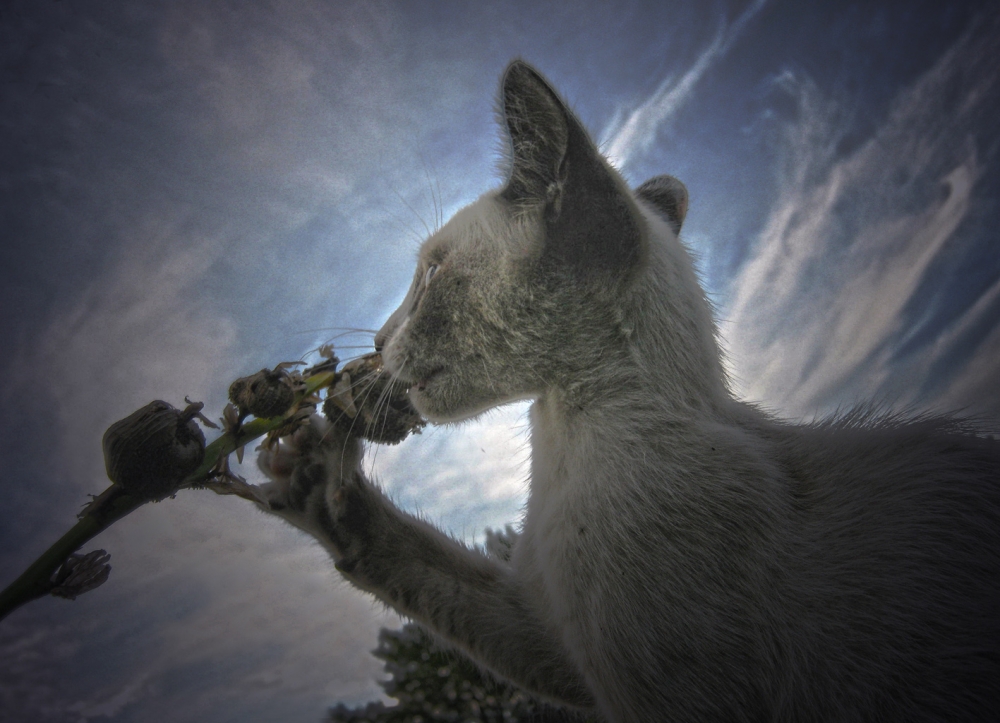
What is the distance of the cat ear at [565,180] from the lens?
780 millimetres

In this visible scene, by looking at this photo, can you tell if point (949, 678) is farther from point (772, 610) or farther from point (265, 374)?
point (265, 374)

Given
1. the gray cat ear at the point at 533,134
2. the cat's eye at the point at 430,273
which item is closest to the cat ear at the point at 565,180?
the gray cat ear at the point at 533,134

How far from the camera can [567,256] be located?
2.81 ft

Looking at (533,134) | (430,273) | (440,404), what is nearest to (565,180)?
(533,134)

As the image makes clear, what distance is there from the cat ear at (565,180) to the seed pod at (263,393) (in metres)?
0.48

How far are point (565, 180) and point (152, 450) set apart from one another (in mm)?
716

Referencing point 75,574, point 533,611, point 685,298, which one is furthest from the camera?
point 533,611

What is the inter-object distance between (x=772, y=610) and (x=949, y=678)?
229 mm

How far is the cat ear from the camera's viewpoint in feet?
2.56

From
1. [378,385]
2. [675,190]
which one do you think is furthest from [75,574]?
[675,190]

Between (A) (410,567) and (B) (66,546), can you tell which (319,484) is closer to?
→ (A) (410,567)

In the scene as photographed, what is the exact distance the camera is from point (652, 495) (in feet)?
2.65

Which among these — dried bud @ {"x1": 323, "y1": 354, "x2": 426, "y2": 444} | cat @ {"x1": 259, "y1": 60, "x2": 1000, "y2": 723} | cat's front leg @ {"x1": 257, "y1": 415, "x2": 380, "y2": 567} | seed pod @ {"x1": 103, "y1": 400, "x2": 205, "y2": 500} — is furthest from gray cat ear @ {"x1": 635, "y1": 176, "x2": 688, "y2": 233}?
seed pod @ {"x1": 103, "y1": 400, "x2": 205, "y2": 500}

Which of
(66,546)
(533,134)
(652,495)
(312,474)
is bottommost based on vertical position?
(652,495)
